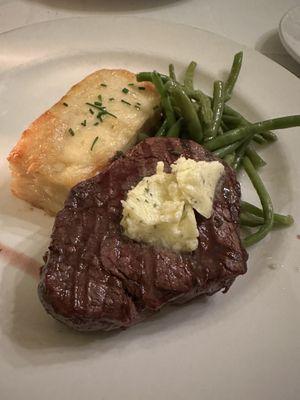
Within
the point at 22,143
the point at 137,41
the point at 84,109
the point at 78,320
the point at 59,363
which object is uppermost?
the point at 137,41

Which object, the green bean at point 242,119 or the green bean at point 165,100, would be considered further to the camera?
the green bean at point 242,119

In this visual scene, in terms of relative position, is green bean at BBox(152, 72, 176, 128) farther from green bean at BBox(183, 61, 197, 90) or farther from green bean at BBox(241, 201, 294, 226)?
green bean at BBox(241, 201, 294, 226)

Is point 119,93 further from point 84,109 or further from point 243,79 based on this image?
point 243,79

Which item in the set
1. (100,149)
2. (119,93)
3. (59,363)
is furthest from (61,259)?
(119,93)

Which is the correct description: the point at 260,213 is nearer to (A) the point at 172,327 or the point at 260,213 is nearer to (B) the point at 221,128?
(B) the point at 221,128

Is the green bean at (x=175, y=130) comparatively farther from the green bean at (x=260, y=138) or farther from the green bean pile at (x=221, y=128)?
the green bean at (x=260, y=138)

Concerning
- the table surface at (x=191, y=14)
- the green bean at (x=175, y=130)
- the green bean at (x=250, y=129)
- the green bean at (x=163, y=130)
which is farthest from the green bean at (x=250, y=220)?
the table surface at (x=191, y=14)
